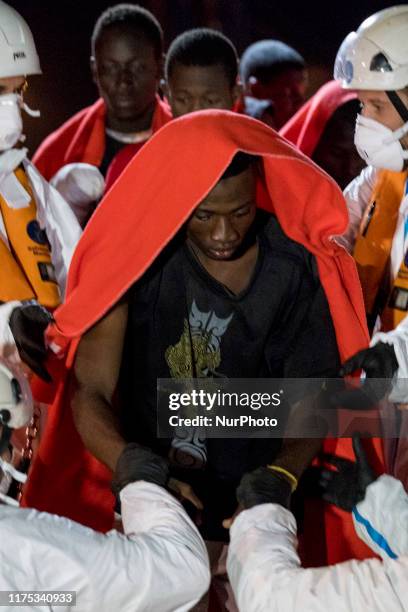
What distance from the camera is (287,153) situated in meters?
2.88

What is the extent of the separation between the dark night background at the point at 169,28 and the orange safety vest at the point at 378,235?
10.0 feet

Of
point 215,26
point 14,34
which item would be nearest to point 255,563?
point 14,34

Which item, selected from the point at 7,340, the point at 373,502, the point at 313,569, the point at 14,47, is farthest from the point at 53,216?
the point at 313,569

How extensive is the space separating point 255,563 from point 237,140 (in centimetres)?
102

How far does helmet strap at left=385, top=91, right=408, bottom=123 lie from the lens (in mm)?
3567

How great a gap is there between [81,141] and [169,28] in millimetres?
1865

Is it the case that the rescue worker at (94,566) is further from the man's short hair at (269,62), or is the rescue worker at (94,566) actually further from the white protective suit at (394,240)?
the man's short hair at (269,62)

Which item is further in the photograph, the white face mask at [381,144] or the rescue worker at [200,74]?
the rescue worker at [200,74]

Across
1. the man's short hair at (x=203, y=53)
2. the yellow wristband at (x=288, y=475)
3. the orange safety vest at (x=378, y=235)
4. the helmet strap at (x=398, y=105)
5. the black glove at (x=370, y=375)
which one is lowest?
the yellow wristband at (x=288, y=475)

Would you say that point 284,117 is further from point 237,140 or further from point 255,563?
point 255,563

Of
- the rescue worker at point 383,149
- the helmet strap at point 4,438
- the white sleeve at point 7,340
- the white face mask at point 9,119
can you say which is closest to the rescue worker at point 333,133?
the rescue worker at point 383,149

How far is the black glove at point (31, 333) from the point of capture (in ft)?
9.89

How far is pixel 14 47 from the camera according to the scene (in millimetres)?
3684

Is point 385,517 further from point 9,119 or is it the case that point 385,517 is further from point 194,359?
point 9,119
